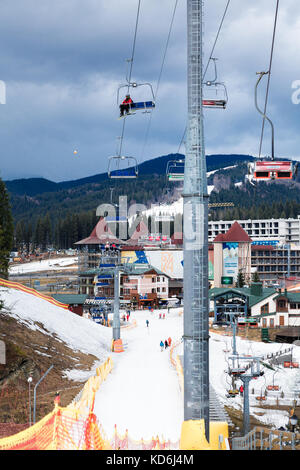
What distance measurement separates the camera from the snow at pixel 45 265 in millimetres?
143925

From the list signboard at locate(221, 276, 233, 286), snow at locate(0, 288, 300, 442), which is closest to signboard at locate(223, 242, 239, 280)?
signboard at locate(221, 276, 233, 286)

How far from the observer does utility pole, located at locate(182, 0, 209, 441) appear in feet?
34.5

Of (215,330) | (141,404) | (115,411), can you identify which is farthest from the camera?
(215,330)

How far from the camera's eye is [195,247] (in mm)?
10586

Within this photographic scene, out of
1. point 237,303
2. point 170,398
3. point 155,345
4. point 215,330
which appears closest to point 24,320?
point 155,345

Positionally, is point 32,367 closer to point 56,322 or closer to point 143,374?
point 143,374

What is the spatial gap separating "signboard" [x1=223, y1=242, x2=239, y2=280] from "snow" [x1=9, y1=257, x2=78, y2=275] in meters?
62.8

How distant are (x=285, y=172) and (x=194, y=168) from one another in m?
5.38

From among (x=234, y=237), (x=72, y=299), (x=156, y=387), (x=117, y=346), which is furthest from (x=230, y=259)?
(x=156, y=387)

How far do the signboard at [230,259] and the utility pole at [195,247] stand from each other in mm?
91782

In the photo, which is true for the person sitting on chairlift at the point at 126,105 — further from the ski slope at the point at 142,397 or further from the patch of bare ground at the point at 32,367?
the patch of bare ground at the point at 32,367

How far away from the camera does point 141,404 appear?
62.4ft

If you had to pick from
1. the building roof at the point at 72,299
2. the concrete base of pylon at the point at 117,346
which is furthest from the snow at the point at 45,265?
the concrete base of pylon at the point at 117,346
